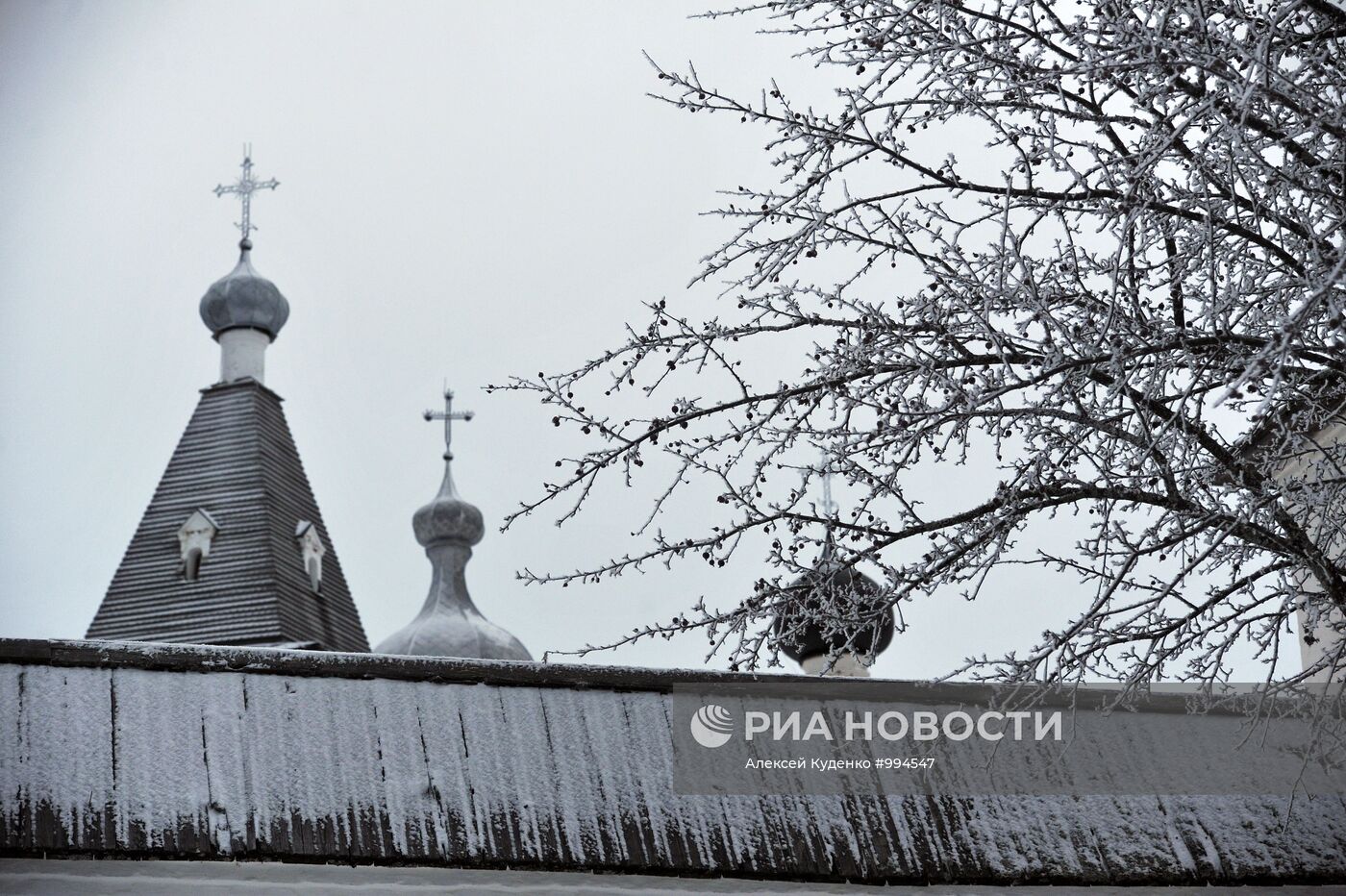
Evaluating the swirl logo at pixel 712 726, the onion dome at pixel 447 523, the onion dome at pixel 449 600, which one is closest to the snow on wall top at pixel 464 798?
the swirl logo at pixel 712 726

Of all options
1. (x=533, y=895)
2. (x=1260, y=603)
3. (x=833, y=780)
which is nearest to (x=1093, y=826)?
(x=833, y=780)

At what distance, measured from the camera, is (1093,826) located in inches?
393

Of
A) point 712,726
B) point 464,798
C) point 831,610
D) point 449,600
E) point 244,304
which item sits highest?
point 244,304

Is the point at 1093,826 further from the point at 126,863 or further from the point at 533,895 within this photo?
the point at 126,863

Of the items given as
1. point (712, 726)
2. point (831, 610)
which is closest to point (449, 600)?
point (712, 726)

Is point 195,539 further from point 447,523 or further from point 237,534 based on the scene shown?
point 447,523

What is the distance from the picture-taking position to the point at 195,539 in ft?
97.7

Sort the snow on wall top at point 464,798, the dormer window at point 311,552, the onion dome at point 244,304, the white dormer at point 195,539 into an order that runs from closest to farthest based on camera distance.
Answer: the snow on wall top at point 464,798 → the white dormer at point 195,539 → the dormer window at point 311,552 → the onion dome at point 244,304

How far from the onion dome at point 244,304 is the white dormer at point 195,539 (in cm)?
404

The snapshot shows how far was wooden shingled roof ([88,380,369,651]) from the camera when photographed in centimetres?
2845

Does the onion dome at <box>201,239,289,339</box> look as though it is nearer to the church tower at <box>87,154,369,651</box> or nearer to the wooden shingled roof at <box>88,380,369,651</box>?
the church tower at <box>87,154,369,651</box>

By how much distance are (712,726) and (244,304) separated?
938 inches

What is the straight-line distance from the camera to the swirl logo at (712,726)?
10.1 metres

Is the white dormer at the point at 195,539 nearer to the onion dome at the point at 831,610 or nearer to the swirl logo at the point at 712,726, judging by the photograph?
the swirl logo at the point at 712,726
